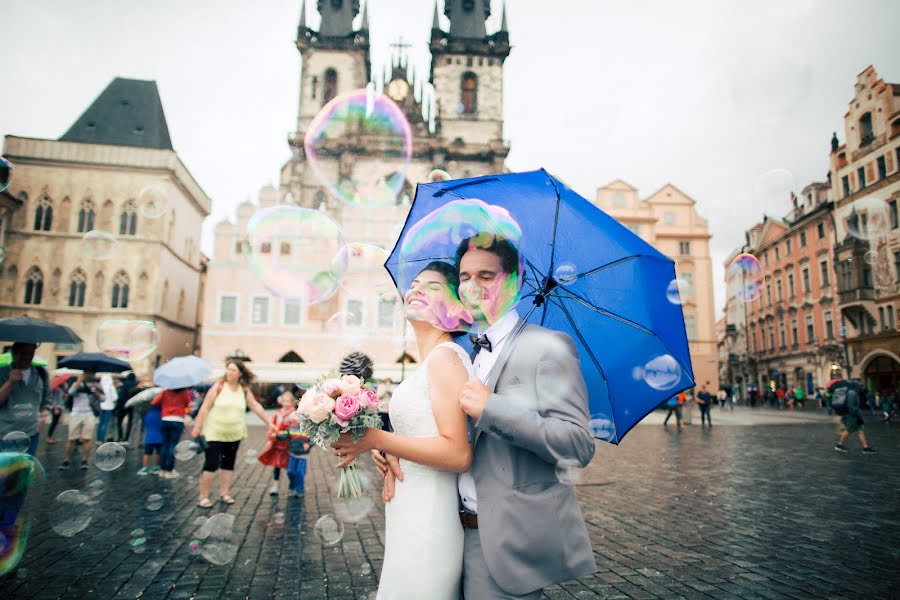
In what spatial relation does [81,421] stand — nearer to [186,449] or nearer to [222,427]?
[186,449]

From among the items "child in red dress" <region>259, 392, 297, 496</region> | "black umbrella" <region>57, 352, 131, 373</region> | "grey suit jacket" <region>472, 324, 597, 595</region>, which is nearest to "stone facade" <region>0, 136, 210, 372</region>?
"black umbrella" <region>57, 352, 131, 373</region>

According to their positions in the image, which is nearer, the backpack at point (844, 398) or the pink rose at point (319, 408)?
the pink rose at point (319, 408)

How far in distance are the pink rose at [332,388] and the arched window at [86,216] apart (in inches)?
1545

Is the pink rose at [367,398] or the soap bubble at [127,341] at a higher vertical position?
the soap bubble at [127,341]

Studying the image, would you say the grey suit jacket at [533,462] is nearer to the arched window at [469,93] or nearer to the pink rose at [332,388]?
the pink rose at [332,388]

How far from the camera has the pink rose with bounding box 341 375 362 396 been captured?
1.86 metres

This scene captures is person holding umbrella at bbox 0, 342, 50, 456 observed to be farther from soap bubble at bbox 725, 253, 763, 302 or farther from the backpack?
the backpack

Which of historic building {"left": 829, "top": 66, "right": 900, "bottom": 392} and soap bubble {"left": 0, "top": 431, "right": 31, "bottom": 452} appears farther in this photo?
historic building {"left": 829, "top": 66, "right": 900, "bottom": 392}

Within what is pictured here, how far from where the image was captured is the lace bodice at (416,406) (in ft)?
6.28

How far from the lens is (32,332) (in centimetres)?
575

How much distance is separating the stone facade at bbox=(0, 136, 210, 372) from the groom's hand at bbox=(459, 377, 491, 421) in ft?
117

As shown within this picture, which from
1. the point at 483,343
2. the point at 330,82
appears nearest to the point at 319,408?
the point at 483,343

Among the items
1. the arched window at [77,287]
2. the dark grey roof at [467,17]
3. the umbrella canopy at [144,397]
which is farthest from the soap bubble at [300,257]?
the dark grey roof at [467,17]

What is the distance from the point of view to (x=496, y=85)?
44312mm
